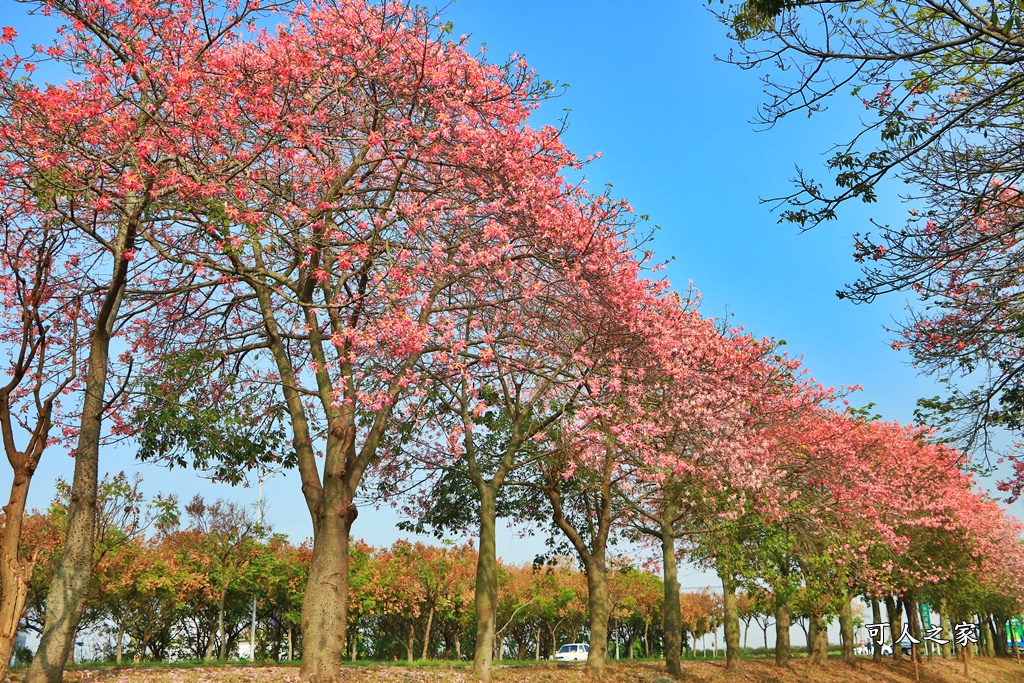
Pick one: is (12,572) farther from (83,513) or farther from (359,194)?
(359,194)

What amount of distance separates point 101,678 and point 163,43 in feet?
40.2

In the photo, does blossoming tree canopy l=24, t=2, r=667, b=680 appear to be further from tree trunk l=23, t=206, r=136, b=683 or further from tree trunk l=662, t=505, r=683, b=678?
tree trunk l=662, t=505, r=683, b=678

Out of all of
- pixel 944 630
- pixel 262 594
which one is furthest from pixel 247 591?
pixel 944 630

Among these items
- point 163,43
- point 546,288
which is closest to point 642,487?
point 546,288

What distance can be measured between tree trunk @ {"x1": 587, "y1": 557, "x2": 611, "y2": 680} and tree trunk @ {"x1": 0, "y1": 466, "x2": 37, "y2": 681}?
44.9ft

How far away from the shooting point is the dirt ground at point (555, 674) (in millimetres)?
16703

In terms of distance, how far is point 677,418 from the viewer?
20719 mm

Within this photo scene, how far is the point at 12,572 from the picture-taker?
15234mm

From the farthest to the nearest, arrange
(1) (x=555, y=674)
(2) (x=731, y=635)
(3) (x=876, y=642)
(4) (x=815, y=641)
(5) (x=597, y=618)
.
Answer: (3) (x=876, y=642), (4) (x=815, y=641), (2) (x=731, y=635), (5) (x=597, y=618), (1) (x=555, y=674)

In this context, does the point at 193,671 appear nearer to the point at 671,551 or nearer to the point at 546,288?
the point at 546,288

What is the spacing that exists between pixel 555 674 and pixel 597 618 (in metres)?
1.91

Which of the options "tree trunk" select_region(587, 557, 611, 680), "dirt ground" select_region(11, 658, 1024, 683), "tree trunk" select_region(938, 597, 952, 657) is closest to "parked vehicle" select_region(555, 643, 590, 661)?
"dirt ground" select_region(11, 658, 1024, 683)

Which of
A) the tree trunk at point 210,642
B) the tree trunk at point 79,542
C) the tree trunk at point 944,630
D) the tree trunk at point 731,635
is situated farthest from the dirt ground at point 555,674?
the tree trunk at point 210,642

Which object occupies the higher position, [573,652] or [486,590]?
[486,590]
